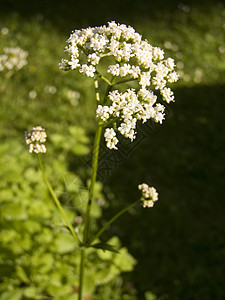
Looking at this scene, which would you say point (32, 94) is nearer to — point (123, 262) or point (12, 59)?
point (12, 59)

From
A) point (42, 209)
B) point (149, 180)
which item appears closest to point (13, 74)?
point (149, 180)

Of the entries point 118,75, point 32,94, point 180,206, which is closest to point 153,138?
point 180,206

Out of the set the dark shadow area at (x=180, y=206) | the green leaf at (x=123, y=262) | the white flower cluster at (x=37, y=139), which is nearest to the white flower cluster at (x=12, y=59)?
the dark shadow area at (x=180, y=206)

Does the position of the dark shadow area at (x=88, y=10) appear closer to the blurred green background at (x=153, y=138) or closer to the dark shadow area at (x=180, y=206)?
the blurred green background at (x=153, y=138)

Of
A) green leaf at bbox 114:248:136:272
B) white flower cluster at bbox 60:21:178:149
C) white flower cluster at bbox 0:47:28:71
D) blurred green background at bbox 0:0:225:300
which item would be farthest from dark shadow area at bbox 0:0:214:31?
white flower cluster at bbox 60:21:178:149

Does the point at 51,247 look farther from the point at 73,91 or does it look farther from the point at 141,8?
the point at 141,8

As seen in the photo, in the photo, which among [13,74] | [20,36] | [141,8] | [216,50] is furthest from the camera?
[141,8]
